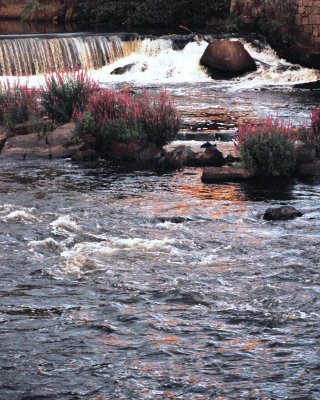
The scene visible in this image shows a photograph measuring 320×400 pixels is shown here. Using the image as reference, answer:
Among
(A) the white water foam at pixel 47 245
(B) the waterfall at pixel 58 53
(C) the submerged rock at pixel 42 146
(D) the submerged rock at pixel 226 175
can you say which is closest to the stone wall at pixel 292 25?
(B) the waterfall at pixel 58 53

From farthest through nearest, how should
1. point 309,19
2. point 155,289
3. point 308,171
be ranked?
point 309,19 < point 308,171 < point 155,289

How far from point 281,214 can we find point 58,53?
2216 cm

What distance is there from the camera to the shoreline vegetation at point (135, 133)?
17656 millimetres

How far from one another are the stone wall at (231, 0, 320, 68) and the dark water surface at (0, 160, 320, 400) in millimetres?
19666

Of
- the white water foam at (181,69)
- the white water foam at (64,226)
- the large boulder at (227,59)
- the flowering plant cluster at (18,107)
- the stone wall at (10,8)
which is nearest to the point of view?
the white water foam at (64,226)

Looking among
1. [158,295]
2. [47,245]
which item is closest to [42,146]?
[47,245]

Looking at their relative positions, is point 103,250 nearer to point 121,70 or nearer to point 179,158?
point 179,158

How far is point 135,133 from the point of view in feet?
63.5

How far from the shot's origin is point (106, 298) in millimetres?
11156

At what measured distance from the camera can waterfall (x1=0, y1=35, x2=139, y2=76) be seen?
34.8 meters

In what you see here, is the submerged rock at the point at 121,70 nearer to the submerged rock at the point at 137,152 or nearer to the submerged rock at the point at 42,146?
the submerged rock at the point at 42,146

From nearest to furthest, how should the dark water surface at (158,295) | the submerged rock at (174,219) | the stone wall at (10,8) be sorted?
1. the dark water surface at (158,295)
2. the submerged rock at (174,219)
3. the stone wall at (10,8)

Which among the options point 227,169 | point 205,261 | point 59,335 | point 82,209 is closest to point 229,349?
point 59,335

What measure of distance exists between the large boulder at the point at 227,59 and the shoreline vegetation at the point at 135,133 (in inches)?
519
